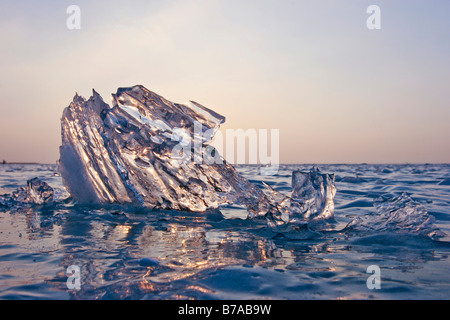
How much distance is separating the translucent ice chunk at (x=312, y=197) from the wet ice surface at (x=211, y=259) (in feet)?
0.83

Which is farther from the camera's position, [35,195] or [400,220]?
[35,195]

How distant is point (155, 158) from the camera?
17.1ft

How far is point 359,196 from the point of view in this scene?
7156mm

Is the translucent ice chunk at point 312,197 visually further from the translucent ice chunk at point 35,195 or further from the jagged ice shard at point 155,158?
the translucent ice chunk at point 35,195

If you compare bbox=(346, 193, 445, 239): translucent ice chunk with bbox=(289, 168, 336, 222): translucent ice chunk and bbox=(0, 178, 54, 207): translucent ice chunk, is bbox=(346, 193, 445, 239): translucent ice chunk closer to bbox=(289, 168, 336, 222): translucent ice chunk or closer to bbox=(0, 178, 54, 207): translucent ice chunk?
bbox=(289, 168, 336, 222): translucent ice chunk

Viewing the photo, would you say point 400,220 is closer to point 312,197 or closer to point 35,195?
point 312,197

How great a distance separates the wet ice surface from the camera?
205cm

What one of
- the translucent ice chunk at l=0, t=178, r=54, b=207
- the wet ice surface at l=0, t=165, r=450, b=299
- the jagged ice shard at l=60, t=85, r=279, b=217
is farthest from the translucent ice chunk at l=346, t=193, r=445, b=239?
the translucent ice chunk at l=0, t=178, r=54, b=207

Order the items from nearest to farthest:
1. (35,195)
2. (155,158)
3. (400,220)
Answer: (400,220)
(155,158)
(35,195)

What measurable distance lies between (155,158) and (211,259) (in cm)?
279

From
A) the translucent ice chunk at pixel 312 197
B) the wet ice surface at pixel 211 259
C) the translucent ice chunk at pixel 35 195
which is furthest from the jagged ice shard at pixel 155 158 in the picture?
the translucent ice chunk at pixel 35 195

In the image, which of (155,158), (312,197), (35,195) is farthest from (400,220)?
(35,195)

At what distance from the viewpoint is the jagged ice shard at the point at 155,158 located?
5.06m
